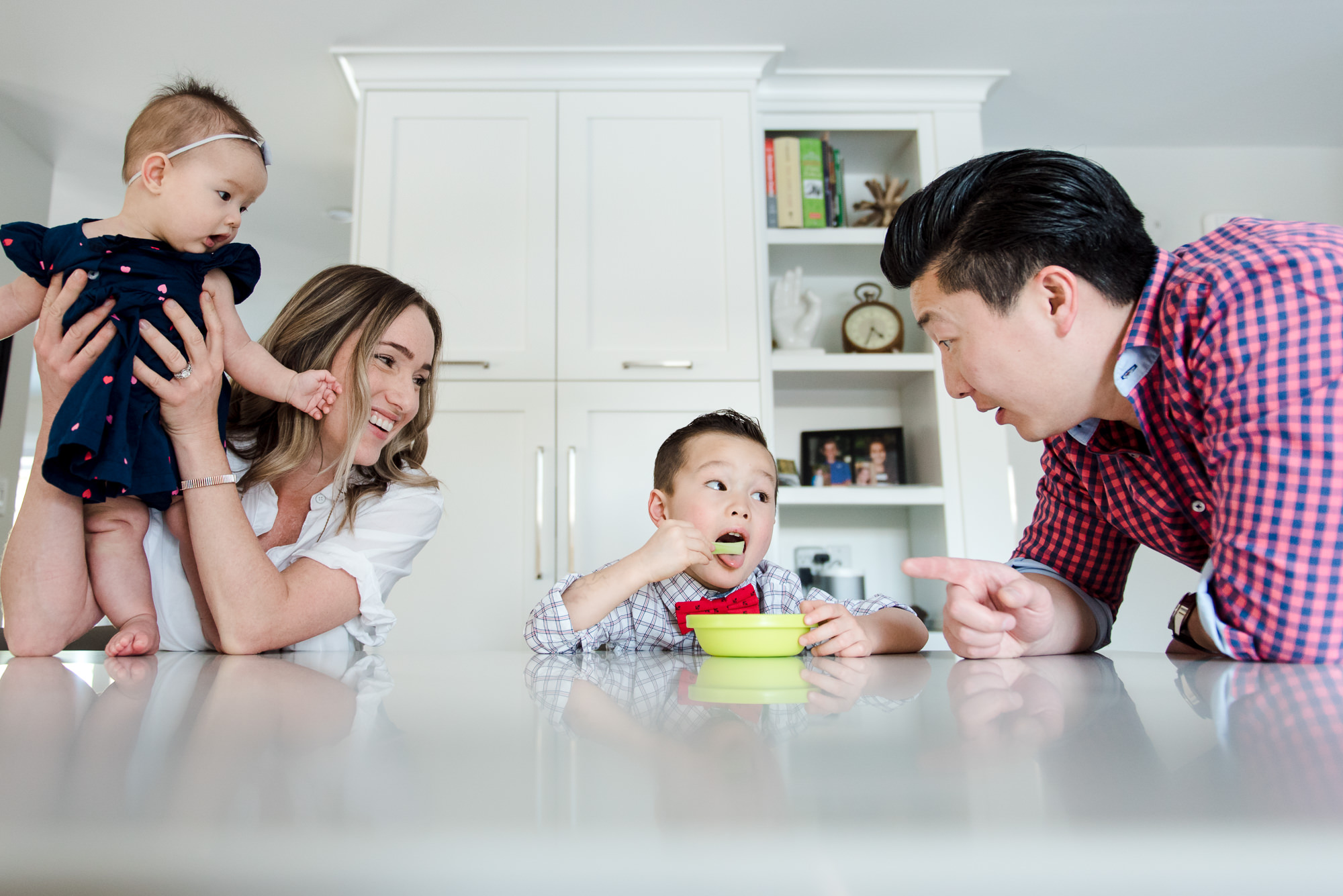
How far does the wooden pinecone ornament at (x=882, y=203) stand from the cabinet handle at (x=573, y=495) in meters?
1.39

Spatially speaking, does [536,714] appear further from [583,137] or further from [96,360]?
[583,137]

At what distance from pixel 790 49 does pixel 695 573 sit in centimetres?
204

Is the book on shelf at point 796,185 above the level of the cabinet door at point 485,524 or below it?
above

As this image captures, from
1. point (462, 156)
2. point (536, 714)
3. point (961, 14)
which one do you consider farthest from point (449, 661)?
point (961, 14)

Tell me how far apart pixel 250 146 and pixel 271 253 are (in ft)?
12.6

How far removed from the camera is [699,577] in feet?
4.52

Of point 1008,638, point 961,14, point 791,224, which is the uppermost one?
point 961,14


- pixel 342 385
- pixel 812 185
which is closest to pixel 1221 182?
pixel 812 185

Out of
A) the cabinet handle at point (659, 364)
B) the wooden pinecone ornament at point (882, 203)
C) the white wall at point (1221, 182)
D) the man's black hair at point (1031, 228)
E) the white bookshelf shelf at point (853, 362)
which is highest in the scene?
the white wall at point (1221, 182)

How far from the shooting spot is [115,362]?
3.13 feet

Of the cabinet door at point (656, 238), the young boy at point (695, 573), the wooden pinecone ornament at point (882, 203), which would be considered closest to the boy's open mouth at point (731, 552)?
the young boy at point (695, 573)

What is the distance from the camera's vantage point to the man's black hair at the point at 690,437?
150cm

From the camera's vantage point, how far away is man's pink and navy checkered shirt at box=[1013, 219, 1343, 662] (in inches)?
28.7

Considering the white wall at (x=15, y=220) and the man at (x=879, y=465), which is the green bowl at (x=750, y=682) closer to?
the man at (x=879, y=465)
